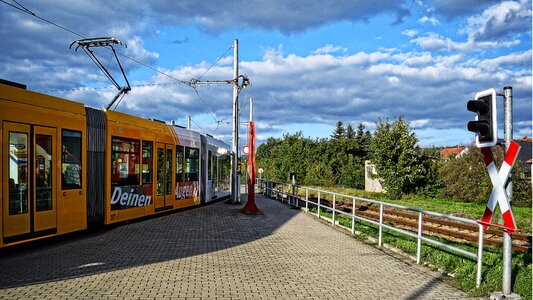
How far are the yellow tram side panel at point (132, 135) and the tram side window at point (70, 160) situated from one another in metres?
1.33

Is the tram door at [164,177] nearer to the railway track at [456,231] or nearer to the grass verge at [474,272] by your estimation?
the railway track at [456,231]

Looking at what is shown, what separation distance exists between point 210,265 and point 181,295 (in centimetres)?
195

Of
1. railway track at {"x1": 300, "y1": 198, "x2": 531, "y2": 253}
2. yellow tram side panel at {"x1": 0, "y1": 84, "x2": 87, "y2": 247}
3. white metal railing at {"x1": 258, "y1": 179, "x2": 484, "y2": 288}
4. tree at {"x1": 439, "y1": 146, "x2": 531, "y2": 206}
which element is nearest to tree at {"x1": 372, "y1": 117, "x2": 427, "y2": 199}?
tree at {"x1": 439, "y1": 146, "x2": 531, "y2": 206}

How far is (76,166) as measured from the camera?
1085 cm

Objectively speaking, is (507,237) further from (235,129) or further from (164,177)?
(235,129)

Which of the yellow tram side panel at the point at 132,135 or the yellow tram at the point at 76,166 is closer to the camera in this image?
the yellow tram at the point at 76,166

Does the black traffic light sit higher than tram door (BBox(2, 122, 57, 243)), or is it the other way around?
the black traffic light

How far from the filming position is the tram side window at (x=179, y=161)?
667 inches

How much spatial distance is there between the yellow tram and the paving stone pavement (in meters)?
0.66

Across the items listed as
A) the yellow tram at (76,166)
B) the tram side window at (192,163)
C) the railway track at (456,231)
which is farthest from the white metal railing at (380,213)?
the yellow tram at (76,166)

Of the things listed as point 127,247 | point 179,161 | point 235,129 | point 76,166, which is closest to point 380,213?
point 127,247

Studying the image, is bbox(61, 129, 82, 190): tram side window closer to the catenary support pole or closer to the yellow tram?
the yellow tram

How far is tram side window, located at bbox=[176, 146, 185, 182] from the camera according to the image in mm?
16953

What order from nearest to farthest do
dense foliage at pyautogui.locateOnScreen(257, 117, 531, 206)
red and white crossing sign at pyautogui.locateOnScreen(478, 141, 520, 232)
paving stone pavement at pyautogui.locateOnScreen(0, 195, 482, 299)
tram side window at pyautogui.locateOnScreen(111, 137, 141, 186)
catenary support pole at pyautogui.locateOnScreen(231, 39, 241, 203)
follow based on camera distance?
red and white crossing sign at pyautogui.locateOnScreen(478, 141, 520, 232)
paving stone pavement at pyautogui.locateOnScreen(0, 195, 482, 299)
tram side window at pyautogui.locateOnScreen(111, 137, 141, 186)
catenary support pole at pyautogui.locateOnScreen(231, 39, 241, 203)
dense foliage at pyautogui.locateOnScreen(257, 117, 531, 206)
